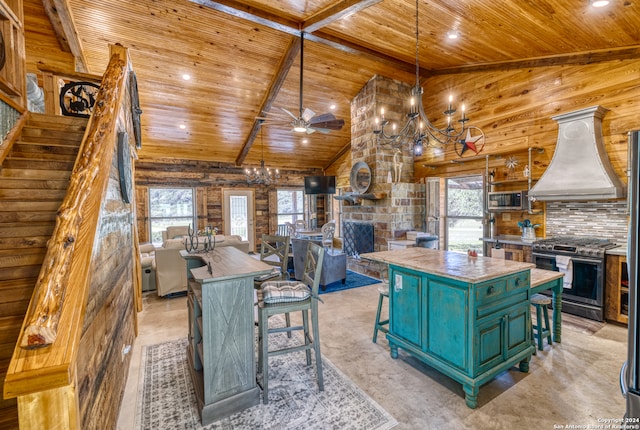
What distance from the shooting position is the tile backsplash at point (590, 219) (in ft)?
12.5

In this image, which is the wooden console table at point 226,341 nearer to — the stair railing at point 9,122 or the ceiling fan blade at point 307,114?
the stair railing at point 9,122

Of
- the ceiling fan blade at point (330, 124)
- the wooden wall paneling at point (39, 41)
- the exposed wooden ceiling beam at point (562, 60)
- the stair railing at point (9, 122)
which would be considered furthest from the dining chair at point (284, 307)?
the exposed wooden ceiling beam at point (562, 60)

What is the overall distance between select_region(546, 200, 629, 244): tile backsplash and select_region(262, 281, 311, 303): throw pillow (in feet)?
13.8

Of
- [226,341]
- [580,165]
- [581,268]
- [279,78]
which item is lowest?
[226,341]

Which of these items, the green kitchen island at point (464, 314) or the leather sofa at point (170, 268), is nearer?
the green kitchen island at point (464, 314)

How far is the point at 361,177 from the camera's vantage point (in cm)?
623

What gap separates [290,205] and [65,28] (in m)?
6.78

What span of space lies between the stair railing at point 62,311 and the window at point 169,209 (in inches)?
270

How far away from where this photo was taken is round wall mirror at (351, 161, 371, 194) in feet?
19.6

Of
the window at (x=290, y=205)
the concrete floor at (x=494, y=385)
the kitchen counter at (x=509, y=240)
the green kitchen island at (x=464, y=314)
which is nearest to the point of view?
the concrete floor at (x=494, y=385)

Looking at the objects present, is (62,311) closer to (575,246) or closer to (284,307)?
Result: (284,307)

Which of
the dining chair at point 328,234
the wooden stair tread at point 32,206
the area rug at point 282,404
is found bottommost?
the area rug at point 282,404

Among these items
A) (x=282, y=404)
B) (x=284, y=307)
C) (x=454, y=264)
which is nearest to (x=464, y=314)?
(x=454, y=264)

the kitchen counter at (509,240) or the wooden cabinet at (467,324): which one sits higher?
the kitchen counter at (509,240)
